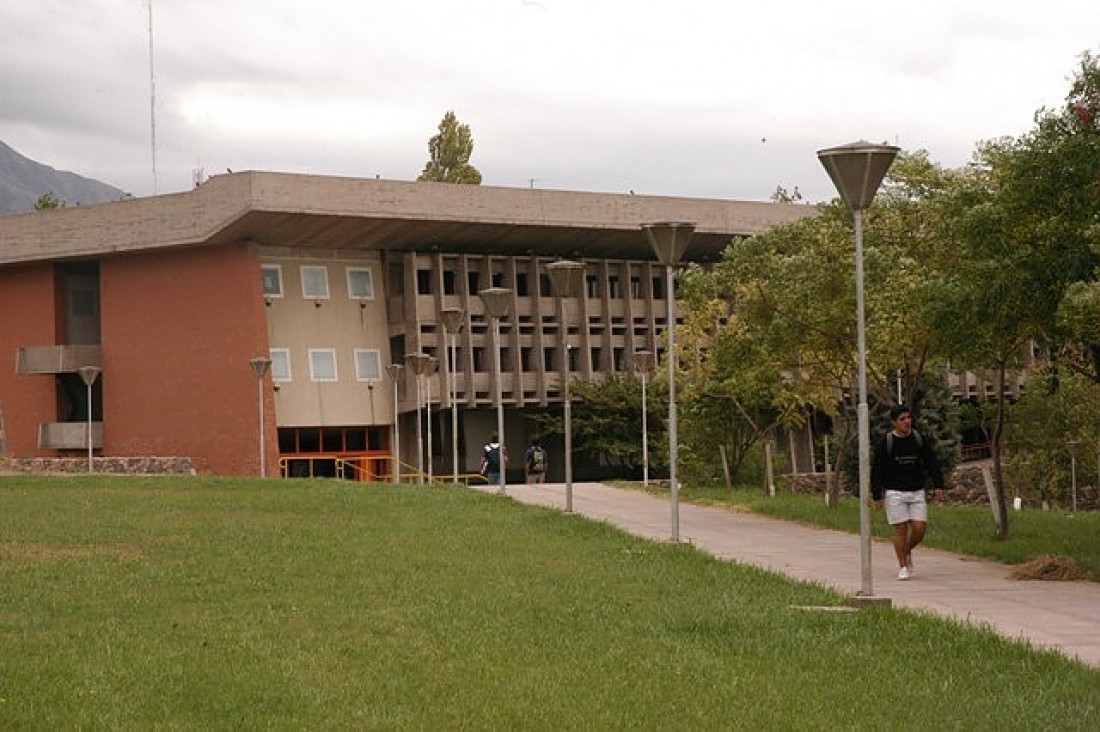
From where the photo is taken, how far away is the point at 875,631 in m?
12.4

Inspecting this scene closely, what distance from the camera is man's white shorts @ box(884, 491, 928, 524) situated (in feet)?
55.9

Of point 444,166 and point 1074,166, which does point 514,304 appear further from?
point 1074,166

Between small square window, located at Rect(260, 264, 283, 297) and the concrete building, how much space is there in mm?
77

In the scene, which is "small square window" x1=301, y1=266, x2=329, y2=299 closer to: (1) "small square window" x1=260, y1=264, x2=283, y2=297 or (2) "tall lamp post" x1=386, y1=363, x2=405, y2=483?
(1) "small square window" x1=260, y1=264, x2=283, y2=297

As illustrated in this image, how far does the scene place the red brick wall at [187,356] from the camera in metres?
58.3

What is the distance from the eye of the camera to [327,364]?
61375mm

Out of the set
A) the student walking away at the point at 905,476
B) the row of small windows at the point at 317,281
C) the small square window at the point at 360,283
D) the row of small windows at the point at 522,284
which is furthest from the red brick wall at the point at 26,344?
the student walking away at the point at 905,476

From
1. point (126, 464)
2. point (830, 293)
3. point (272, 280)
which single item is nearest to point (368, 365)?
point (272, 280)

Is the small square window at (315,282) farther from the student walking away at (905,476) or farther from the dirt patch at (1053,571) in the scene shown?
the dirt patch at (1053,571)

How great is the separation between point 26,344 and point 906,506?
49854 millimetres

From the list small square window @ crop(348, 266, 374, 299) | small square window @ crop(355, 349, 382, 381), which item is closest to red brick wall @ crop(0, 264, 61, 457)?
small square window @ crop(348, 266, 374, 299)

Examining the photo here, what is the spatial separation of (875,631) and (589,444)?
50.8 meters

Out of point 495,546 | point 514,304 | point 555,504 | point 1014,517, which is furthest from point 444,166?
point 495,546

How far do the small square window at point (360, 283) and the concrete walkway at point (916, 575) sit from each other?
33.0 meters
